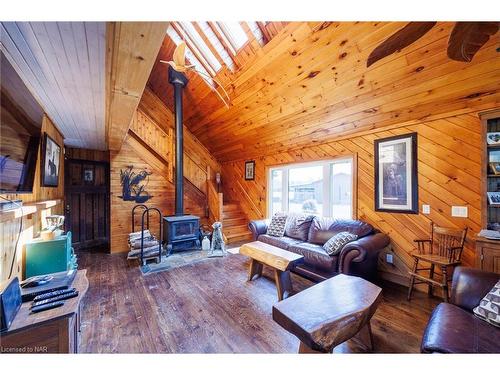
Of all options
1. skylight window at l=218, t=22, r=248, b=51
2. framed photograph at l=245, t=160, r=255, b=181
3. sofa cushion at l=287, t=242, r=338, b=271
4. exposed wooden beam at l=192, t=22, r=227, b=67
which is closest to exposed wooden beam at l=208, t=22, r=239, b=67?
skylight window at l=218, t=22, r=248, b=51

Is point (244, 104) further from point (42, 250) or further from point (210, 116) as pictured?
point (42, 250)

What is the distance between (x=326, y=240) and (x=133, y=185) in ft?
14.3

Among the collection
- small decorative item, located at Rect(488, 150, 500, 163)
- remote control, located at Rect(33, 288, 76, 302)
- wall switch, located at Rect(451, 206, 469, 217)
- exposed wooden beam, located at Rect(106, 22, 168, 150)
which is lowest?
remote control, located at Rect(33, 288, 76, 302)

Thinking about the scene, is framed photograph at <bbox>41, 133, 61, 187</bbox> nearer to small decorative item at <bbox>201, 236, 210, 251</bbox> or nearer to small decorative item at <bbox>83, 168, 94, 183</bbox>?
small decorative item at <bbox>83, 168, 94, 183</bbox>

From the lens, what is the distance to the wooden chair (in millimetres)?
2215

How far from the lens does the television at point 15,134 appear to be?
4.19 ft

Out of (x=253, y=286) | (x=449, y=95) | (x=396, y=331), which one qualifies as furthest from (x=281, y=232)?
(x=449, y=95)

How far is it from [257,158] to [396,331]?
429cm

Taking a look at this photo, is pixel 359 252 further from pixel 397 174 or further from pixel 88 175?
pixel 88 175

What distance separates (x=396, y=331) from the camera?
1.87 metres

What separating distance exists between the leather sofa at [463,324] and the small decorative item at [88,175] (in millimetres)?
6297

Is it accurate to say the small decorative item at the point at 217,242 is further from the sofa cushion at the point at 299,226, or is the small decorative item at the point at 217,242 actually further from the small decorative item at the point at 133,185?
the small decorative item at the point at 133,185

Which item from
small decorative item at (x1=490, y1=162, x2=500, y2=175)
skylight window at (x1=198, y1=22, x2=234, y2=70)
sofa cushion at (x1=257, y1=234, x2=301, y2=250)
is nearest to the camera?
small decorative item at (x1=490, y1=162, x2=500, y2=175)

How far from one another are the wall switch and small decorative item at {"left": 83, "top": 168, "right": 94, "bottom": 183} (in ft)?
22.7
